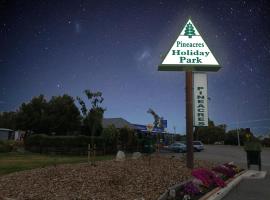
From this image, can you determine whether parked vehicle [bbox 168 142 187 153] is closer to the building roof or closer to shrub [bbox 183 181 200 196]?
the building roof

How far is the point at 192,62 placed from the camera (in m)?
15.6

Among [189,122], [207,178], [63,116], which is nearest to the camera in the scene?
[207,178]

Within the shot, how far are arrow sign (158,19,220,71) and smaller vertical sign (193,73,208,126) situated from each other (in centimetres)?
58

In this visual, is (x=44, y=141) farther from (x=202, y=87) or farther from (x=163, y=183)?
(x=163, y=183)

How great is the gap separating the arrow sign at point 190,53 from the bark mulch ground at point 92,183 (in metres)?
4.71

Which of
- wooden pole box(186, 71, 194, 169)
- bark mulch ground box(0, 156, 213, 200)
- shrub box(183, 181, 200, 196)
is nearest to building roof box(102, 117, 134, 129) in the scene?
wooden pole box(186, 71, 194, 169)

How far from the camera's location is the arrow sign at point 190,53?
1559 centimetres

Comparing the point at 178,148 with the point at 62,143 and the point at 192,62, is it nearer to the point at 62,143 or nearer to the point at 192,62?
the point at 62,143

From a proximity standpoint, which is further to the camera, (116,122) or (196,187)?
(116,122)

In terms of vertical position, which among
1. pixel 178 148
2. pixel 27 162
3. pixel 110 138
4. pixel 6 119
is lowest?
pixel 27 162

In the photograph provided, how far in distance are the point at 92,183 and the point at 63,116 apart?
6470cm

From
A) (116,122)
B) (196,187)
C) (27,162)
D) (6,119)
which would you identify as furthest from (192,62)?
(6,119)

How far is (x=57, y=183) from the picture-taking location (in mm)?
10312

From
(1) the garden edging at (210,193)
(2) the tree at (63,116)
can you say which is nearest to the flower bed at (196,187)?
(1) the garden edging at (210,193)
